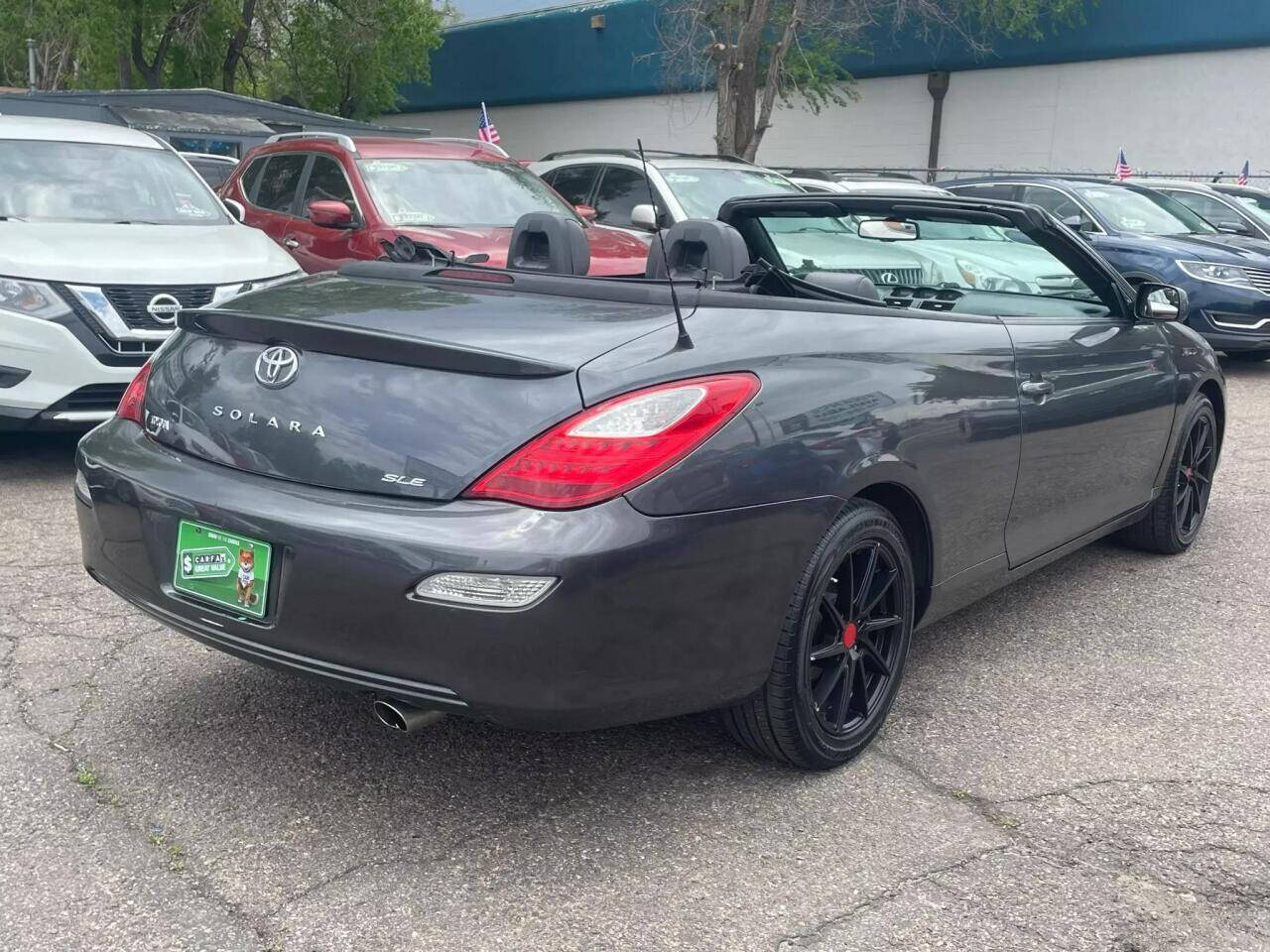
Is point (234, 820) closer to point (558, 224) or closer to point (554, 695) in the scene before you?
point (554, 695)

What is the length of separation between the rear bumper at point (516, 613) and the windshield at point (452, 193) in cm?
596

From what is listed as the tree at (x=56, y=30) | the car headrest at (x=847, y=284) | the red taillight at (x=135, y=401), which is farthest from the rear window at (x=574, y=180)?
the tree at (x=56, y=30)

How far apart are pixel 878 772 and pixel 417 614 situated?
4.48 ft

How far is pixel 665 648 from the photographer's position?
2844 mm

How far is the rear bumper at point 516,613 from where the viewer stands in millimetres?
2699

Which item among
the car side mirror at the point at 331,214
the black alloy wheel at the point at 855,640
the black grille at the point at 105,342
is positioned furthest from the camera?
the car side mirror at the point at 331,214

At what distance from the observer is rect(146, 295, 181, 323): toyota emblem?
6.22 meters

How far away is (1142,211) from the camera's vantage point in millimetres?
12258

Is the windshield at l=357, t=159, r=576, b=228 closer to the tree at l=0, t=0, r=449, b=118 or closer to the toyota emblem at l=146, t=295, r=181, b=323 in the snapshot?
the toyota emblem at l=146, t=295, r=181, b=323

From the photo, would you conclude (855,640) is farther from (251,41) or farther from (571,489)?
(251,41)

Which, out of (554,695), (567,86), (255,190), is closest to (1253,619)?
(554,695)

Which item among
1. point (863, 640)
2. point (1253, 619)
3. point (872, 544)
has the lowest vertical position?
point (1253, 619)

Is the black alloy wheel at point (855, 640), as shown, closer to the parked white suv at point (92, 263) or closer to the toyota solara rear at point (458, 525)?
the toyota solara rear at point (458, 525)

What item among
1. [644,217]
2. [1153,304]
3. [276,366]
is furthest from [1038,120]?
[276,366]
